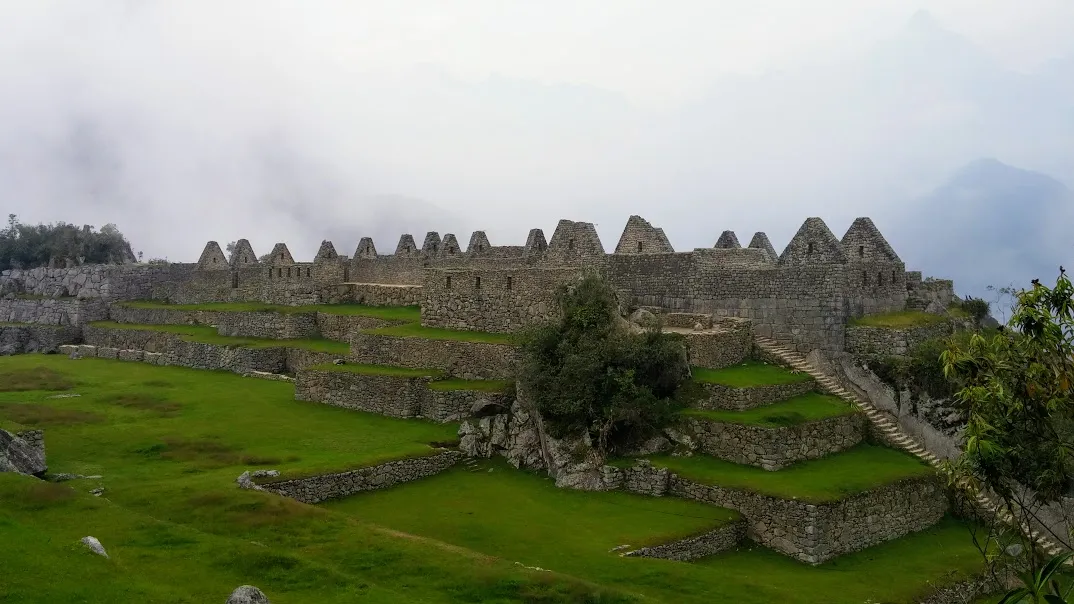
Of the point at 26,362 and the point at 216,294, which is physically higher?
the point at 216,294

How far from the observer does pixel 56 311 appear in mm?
49594

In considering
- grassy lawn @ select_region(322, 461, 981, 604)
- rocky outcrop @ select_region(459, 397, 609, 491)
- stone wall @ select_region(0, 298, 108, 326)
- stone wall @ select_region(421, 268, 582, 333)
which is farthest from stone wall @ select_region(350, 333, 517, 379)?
stone wall @ select_region(0, 298, 108, 326)

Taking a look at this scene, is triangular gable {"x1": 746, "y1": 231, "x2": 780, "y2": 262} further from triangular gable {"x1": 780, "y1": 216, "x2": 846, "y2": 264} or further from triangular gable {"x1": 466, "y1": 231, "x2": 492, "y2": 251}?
triangular gable {"x1": 466, "y1": 231, "x2": 492, "y2": 251}

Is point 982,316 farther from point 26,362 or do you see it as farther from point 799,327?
point 26,362

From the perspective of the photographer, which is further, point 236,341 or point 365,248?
point 365,248

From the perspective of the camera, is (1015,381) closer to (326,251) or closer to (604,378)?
(604,378)

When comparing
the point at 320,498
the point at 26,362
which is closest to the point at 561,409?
the point at 320,498

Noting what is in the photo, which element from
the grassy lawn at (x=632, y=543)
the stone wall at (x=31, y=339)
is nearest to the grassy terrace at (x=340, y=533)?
the grassy lawn at (x=632, y=543)

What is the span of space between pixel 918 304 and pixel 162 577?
22.5 meters

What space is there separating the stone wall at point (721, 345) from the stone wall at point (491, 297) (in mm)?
4345

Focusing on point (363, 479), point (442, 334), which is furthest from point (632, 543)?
point (442, 334)

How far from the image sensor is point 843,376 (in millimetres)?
23078

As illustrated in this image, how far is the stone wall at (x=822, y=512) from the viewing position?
17094mm

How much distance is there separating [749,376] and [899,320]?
5.56 metres
